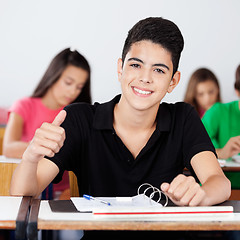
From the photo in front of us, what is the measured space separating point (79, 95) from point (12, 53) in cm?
253

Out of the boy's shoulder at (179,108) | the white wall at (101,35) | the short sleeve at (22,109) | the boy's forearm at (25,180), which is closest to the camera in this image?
the boy's forearm at (25,180)

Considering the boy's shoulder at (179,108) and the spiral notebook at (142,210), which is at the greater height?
the boy's shoulder at (179,108)

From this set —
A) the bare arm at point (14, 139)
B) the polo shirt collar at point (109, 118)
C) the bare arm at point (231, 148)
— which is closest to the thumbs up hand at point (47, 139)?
the polo shirt collar at point (109, 118)

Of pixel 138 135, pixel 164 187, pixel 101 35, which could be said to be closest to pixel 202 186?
pixel 164 187

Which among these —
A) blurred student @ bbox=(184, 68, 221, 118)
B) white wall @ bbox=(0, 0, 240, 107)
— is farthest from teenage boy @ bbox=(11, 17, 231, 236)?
white wall @ bbox=(0, 0, 240, 107)

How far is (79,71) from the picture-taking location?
10.8 feet

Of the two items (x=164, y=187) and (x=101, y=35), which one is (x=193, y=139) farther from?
(x=101, y=35)

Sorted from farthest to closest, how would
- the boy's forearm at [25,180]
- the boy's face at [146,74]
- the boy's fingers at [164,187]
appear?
the boy's face at [146,74]
the boy's forearm at [25,180]
the boy's fingers at [164,187]

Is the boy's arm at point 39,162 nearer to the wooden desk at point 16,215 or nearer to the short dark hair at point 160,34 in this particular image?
the wooden desk at point 16,215

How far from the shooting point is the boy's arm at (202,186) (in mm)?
1373

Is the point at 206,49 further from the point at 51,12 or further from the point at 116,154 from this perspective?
the point at 116,154

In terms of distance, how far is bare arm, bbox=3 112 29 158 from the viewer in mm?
2891

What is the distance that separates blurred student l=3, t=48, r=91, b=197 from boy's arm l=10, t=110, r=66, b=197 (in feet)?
5.32

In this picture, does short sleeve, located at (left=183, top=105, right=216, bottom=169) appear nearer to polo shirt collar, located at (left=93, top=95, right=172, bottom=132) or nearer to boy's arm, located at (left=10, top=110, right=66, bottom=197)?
polo shirt collar, located at (left=93, top=95, right=172, bottom=132)
